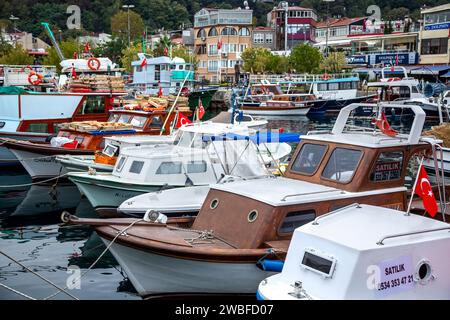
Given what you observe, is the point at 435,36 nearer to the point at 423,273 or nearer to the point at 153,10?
the point at 423,273

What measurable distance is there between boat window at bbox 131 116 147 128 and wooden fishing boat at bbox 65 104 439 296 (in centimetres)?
1388

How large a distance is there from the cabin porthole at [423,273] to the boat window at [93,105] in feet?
75.1

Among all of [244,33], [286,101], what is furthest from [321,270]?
[244,33]

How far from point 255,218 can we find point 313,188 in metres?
1.56

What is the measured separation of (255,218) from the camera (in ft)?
36.1

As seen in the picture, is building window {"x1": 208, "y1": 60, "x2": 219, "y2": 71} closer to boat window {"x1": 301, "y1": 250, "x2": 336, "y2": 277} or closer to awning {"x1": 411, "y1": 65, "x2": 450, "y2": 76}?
awning {"x1": 411, "y1": 65, "x2": 450, "y2": 76}

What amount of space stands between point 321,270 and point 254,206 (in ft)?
9.36

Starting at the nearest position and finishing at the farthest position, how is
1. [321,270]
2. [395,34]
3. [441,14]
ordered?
[321,270] → [441,14] → [395,34]

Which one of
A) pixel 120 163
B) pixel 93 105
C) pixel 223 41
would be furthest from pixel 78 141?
pixel 223 41

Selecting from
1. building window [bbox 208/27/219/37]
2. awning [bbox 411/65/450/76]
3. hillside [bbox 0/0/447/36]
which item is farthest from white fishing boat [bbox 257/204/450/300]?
hillside [bbox 0/0/447/36]

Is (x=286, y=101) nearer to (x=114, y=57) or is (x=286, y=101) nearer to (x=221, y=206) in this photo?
(x=114, y=57)

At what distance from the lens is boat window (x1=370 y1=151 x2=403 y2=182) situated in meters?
12.0

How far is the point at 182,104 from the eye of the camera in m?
29.0

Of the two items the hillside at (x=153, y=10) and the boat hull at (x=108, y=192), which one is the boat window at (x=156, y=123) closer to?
the boat hull at (x=108, y=192)
